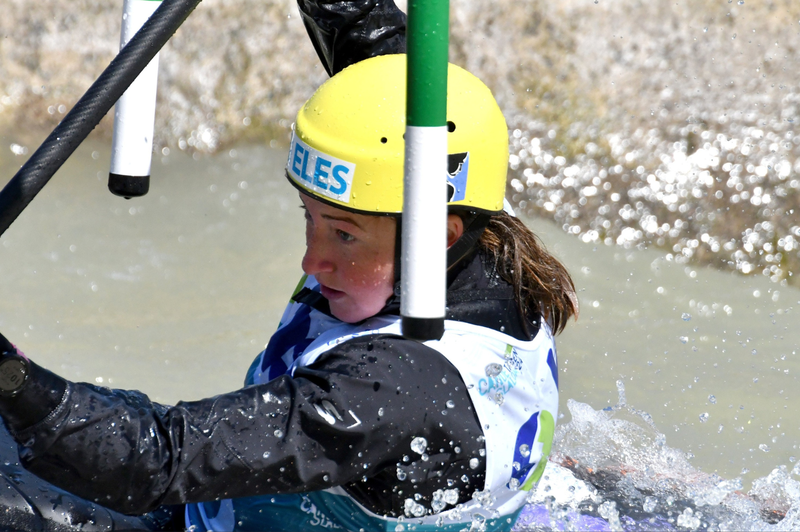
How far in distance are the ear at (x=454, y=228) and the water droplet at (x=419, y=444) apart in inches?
14.7

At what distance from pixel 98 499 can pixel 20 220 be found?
386cm

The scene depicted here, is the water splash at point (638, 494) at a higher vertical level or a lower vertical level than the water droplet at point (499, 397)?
lower

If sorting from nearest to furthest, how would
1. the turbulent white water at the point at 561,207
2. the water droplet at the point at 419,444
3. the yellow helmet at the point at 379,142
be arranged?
the water droplet at the point at 419,444 < the yellow helmet at the point at 379,142 < the turbulent white water at the point at 561,207

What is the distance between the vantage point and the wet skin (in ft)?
5.13

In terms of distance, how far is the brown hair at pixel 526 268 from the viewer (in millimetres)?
1689

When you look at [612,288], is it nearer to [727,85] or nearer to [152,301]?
[727,85]

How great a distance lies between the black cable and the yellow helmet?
0.42 metres

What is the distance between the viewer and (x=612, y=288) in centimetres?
446

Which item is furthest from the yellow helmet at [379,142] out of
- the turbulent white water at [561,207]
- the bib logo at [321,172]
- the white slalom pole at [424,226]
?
the turbulent white water at [561,207]

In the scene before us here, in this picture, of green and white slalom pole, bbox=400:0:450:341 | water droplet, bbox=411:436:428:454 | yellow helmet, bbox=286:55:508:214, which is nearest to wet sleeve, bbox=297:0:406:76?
yellow helmet, bbox=286:55:508:214

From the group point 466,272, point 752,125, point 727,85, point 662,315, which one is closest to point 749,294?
point 662,315

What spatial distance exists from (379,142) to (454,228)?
22 cm

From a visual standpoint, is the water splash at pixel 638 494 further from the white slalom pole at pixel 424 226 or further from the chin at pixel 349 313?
the white slalom pole at pixel 424 226

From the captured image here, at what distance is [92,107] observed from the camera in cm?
117
